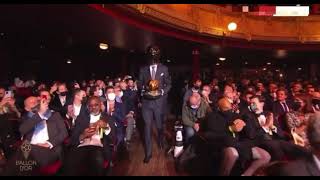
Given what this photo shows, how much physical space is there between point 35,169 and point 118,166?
1.58 m

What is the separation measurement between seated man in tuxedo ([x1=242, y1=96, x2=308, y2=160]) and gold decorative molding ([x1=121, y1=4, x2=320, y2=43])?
387cm

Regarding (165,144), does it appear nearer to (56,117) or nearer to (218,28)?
(56,117)

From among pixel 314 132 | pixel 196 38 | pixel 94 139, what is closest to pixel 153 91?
pixel 94 139

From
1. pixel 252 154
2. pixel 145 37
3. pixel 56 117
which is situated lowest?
pixel 252 154

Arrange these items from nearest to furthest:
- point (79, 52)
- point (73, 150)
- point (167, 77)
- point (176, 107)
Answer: point (73, 150), point (167, 77), point (176, 107), point (79, 52)

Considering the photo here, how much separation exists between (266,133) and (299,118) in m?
0.73

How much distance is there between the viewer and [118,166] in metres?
5.13

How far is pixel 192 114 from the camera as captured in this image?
5410mm

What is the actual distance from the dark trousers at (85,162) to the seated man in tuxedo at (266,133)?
1.86 metres

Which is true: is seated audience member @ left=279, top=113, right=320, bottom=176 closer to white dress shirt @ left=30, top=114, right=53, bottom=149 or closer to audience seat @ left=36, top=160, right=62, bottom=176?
audience seat @ left=36, top=160, right=62, bottom=176

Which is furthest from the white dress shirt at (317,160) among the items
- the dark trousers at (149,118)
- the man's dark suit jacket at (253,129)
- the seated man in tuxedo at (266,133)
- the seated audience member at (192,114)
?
the dark trousers at (149,118)

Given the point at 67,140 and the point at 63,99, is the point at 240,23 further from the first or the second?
the point at 67,140

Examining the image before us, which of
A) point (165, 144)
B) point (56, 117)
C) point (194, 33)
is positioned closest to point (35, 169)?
point (56, 117)

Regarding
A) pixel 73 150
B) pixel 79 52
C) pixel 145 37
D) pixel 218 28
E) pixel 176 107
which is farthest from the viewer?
pixel 79 52
